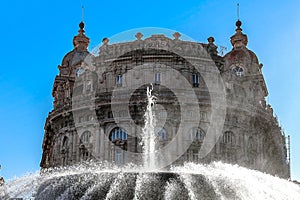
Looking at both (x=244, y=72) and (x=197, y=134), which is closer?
(x=197, y=134)

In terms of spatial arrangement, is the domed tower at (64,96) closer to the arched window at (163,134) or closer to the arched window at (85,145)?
the arched window at (85,145)

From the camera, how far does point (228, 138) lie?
5053cm

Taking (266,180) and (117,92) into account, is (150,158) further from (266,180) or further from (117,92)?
(266,180)

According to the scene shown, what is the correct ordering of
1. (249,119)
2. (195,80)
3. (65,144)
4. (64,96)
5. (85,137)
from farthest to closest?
(64,96) < (195,80) < (65,144) < (249,119) < (85,137)

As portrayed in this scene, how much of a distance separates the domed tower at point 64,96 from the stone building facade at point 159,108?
0.34ft

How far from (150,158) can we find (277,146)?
16785 mm

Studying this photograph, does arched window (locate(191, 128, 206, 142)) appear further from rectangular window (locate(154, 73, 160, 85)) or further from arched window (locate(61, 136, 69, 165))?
arched window (locate(61, 136, 69, 165))

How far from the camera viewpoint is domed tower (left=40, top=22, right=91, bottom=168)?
52438 millimetres

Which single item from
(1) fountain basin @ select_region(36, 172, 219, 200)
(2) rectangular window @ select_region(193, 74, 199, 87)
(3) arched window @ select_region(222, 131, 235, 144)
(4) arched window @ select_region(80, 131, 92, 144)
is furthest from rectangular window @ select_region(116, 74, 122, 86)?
(1) fountain basin @ select_region(36, 172, 219, 200)

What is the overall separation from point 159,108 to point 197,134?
13.5 feet

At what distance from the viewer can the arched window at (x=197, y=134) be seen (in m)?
49.5

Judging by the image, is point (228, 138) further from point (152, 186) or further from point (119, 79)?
point (152, 186)

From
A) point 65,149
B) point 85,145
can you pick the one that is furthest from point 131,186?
point 65,149

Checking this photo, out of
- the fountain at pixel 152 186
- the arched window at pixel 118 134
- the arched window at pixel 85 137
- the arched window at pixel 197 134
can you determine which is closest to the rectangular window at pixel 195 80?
the arched window at pixel 197 134
